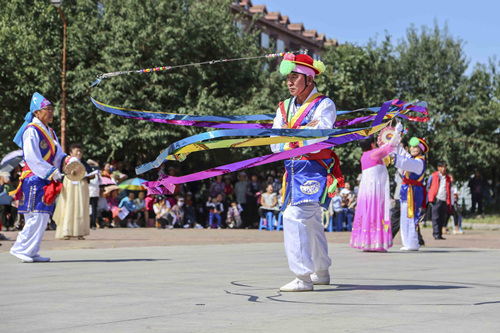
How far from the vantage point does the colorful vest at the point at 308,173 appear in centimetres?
752

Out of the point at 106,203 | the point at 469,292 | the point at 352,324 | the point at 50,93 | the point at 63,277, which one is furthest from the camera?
the point at 50,93

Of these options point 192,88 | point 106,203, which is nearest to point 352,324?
point 106,203

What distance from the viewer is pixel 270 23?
65.8 m

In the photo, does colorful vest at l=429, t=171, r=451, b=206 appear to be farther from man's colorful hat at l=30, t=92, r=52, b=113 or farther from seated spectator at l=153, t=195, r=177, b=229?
man's colorful hat at l=30, t=92, r=52, b=113

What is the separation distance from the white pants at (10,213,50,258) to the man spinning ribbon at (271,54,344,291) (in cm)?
439

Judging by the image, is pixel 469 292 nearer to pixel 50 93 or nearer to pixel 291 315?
pixel 291 315

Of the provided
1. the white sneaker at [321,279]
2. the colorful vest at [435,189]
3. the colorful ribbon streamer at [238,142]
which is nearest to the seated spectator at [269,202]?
the colorful vest at [435,189]

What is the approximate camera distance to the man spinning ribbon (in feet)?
24.5

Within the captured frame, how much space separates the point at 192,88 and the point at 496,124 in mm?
15148

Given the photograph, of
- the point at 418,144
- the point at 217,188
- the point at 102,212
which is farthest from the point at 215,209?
the point at 418,144

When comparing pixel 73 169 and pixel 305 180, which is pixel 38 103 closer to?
pixel 73 169

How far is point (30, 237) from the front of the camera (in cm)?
1080

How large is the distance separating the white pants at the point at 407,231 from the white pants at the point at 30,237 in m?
6.34

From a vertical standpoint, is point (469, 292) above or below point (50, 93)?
below
